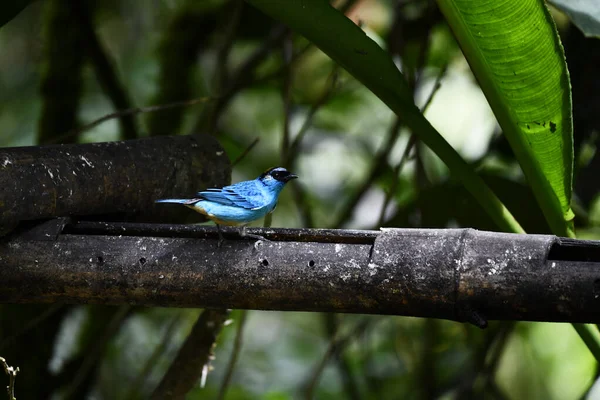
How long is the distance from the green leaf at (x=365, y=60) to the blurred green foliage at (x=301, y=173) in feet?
2.74

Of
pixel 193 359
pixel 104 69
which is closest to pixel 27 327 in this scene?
pixel 193 359

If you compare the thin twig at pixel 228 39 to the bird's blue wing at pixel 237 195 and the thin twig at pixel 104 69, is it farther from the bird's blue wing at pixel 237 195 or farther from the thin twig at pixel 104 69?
the bird's blue wing at pixel 237 195

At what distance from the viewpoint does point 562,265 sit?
1.38 m

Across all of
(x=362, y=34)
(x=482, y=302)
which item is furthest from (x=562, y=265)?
(x=362, y=34)

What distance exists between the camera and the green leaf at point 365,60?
1820 mm

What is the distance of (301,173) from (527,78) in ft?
9.80

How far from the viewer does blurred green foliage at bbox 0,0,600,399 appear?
3.11 m

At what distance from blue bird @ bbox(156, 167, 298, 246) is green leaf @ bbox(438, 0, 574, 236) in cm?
69

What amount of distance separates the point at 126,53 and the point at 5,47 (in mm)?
798

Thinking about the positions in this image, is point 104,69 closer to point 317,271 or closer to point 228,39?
point 228,39

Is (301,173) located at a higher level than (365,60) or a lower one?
higher

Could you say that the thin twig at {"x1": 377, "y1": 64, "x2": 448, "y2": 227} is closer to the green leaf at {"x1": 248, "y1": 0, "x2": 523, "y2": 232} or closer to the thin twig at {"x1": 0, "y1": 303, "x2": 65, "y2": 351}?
the green leaf at {"x1": 248, "y1": 0, "x2": 523, "y2": 232}

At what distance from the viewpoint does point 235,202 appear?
2.07 meters

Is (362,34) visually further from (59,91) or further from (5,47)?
(5,47)
